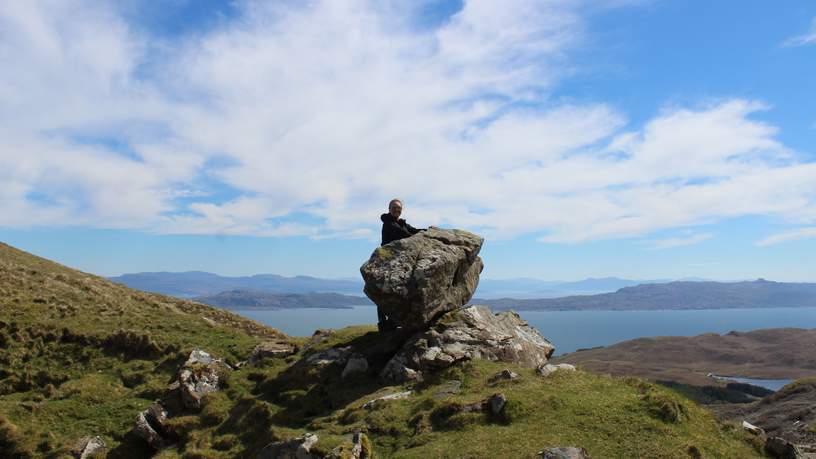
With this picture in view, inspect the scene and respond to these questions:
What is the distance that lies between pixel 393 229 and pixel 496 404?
1191 centimetres

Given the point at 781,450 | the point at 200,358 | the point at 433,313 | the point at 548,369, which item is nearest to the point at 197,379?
the point at 200,358

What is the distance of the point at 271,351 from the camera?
1085 inches

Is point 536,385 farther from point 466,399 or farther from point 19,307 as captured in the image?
point 19,307

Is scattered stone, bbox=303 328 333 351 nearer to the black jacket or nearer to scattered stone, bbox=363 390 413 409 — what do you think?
the black jacket

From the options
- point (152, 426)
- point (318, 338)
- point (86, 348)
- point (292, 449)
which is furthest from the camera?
point (86, 348)

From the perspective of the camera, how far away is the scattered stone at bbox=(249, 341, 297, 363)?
1074 inches

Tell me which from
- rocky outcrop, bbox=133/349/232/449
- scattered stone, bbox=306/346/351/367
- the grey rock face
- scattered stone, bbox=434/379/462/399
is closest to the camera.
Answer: scattered stone, bbox=434/379/462/399

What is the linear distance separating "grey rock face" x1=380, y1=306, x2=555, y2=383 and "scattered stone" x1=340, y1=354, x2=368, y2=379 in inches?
48.2

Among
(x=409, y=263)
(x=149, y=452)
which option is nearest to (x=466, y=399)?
(x=409, y=263)

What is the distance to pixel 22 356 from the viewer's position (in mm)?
29094

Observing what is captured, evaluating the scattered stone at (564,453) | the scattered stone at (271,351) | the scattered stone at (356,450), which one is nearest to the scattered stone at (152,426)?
the scattered stone at (271,351)

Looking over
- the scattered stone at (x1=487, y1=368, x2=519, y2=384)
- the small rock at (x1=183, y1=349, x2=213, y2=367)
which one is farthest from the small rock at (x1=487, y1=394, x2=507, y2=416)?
the small rock at (x1=183, y1=349, x2=213, y2=367)

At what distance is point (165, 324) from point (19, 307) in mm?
9179

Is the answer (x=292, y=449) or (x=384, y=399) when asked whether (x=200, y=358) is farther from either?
(x=292, y=449)
